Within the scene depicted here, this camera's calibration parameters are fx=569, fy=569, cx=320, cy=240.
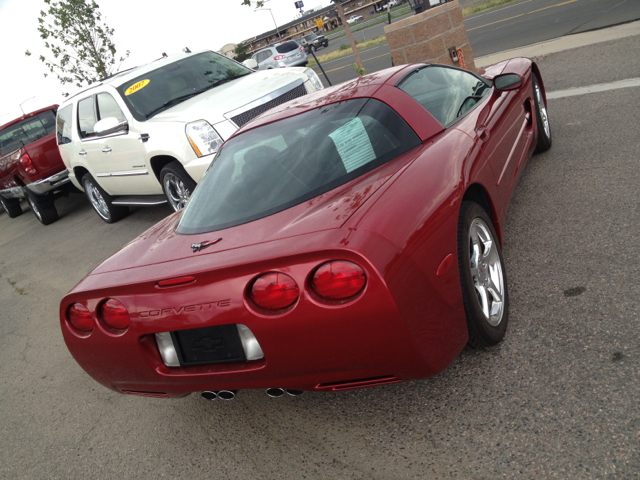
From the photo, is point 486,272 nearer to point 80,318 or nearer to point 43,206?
point 80,318

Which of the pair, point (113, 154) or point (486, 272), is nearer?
point (486, 272)

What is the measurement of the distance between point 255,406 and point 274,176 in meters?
1.27

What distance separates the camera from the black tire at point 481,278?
2566 mm


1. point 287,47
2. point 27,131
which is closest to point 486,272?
point 27,131

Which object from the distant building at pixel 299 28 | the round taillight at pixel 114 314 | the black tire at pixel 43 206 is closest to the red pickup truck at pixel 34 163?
the black tire at pixel 43 206

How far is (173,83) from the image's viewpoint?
727 centimetres

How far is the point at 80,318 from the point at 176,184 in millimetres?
3978

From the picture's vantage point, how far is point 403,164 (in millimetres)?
2746

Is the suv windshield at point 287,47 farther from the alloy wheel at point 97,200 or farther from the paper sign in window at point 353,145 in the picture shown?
the paper sign in window at point 353,145

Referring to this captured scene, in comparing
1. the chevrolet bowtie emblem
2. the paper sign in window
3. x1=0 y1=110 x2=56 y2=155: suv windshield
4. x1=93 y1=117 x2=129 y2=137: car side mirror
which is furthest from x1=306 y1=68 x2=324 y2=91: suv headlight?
x1=0 y1=110 x2=56 y2=155: suv windshield

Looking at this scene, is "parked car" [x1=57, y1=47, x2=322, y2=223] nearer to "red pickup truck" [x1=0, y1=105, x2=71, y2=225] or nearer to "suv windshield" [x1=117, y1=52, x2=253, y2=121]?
"suv windshield" [x1=117, y1=52, x2=253, y2=121]

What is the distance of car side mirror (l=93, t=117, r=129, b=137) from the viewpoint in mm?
6828

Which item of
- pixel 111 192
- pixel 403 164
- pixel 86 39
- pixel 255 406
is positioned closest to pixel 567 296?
pixel 403 164

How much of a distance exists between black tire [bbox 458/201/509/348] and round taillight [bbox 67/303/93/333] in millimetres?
1786
